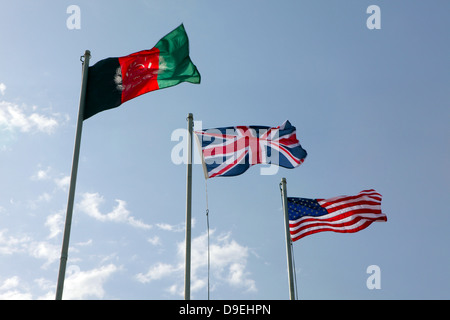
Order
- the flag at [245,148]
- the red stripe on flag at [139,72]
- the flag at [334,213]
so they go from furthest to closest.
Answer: the flag at [334,213] < the flag at [245,148] < the red stripe on flag at [139,72]

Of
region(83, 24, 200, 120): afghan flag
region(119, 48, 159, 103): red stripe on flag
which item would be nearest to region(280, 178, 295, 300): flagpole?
region(83, 24, 200, 120): afghan flag

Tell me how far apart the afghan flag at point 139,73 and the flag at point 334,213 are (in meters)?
8.56

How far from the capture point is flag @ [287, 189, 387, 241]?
1014 inches

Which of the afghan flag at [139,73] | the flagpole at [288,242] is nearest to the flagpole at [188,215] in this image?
the afghan flag at [139,73]

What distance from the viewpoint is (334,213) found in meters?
26.0

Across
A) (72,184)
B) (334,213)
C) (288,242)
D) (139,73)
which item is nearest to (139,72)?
(139,73)

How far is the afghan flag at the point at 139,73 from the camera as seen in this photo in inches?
744

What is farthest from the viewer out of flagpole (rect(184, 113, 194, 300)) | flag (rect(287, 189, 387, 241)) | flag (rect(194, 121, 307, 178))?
flag (rect(287, 189, 387, 241))

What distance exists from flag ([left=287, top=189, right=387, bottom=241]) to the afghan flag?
28.1ft

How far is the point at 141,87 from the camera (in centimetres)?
1970

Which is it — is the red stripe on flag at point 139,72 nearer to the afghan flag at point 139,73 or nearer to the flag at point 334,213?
the afghan flag at point 139,73

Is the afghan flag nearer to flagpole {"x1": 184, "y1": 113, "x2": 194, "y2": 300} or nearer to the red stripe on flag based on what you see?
the red stripe on flag
